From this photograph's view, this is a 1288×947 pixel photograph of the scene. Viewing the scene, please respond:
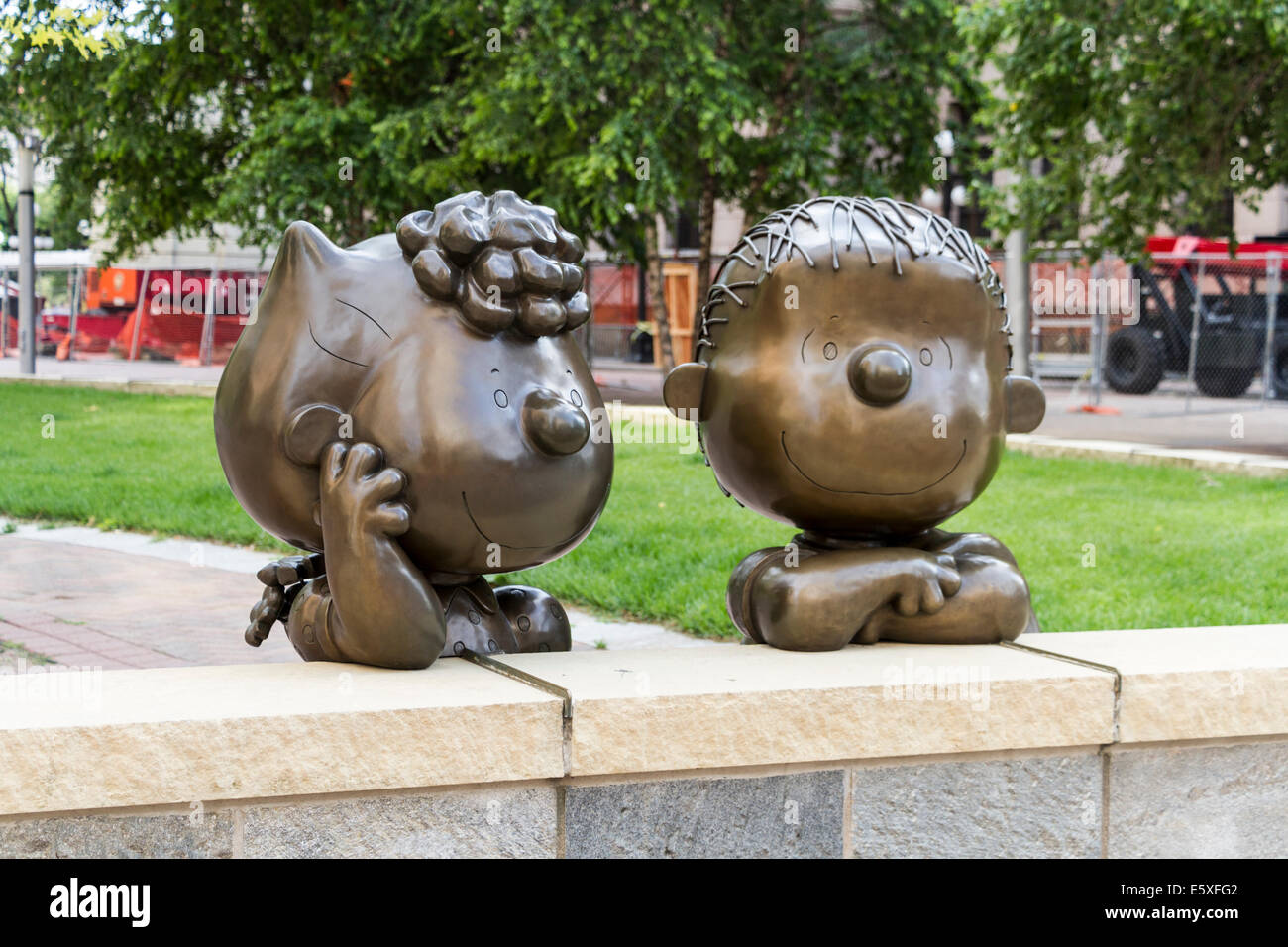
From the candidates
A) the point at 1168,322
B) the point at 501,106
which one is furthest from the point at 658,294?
the point at 1168,322

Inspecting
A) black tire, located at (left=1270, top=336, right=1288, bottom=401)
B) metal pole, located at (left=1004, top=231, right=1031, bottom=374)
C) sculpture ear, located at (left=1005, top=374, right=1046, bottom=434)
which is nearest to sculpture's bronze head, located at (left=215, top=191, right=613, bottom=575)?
sculpture ear, located at (left=1005, top=374, right=1046, bottom=434)

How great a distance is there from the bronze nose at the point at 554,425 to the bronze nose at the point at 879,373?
55 cm

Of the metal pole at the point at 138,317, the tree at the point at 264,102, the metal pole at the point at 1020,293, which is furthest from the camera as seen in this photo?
the metal pole at the point at 138,317

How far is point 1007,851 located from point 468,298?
150 centimetres

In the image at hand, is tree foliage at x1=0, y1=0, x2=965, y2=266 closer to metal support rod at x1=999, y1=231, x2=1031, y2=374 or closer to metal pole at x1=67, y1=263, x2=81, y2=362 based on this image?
metal support rod at x1=999, y1=231, x2=1031, y2=374

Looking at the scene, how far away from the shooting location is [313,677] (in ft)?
8.13

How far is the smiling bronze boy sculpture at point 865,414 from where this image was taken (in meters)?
2.76

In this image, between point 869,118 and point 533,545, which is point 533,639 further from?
point 869,118

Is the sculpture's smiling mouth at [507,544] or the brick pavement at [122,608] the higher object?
the sculpture's smiling mouth at [507,544]

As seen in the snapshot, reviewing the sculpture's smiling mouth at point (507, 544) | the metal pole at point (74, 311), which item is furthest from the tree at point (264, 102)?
the sculpture's smiling mouth at point (507, 544)

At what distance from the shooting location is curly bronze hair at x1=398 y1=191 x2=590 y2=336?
8.74ft

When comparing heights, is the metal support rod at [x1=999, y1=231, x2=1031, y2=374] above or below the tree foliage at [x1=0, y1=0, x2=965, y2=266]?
below

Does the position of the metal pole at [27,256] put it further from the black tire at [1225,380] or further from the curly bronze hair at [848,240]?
the curly bronze hair at [848,240]
